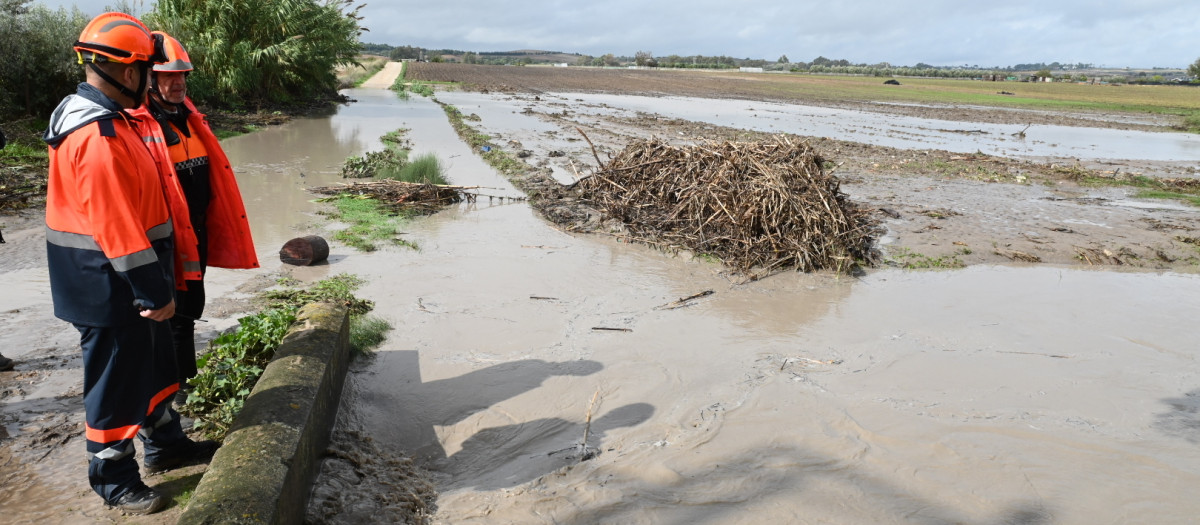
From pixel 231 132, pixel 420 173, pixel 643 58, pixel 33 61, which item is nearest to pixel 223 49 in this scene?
pixel 231 132

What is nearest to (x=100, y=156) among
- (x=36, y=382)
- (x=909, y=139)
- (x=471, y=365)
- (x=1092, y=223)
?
(x=36, y=382)

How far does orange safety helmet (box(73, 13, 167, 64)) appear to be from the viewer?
8.75 ft

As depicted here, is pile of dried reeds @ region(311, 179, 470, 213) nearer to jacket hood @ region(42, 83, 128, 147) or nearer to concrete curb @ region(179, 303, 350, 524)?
concrete curb @ region(179, 303, 350, 524)

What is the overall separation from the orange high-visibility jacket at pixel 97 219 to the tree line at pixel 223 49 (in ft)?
43.3

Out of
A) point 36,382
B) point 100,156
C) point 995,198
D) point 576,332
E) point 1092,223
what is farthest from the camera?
point 995,198

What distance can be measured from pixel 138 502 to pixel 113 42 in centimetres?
179

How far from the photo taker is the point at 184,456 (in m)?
3.24

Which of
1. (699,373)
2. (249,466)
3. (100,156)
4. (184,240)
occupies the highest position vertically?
(100,156)

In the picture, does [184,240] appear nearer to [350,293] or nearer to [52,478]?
[52,478]

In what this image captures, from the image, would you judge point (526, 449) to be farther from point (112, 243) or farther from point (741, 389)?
point (112, 243)

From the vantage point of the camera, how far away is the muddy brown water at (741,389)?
11.4 feet

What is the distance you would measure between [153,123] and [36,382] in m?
2.08

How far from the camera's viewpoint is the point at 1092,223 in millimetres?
10281

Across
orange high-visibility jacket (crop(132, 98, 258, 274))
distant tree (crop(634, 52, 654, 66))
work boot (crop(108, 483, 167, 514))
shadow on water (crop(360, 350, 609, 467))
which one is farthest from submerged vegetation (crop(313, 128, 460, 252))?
distant tree (crop(634, 52, 654, 66))
